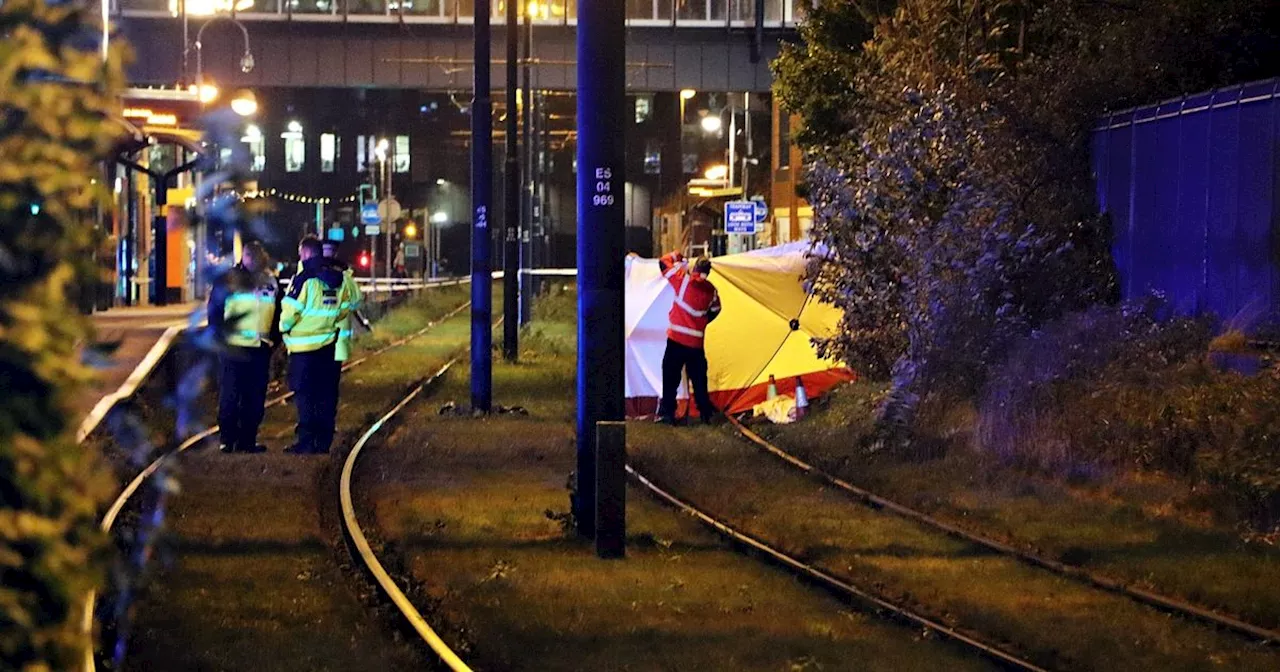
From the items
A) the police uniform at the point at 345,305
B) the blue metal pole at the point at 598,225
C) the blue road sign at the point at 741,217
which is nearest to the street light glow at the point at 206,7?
the blue road sign at the point at 741,217

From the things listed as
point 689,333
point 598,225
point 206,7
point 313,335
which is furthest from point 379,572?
point 206,7

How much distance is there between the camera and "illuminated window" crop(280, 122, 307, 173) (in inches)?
3378

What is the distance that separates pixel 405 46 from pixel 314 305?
21.9m

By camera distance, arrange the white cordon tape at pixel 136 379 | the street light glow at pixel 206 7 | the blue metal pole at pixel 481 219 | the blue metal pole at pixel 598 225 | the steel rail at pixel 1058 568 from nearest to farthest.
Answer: the steel rail at pixel 1058 568 < the blue metal pole at pixel 598 225 < the white cordon tape at pixel 136 379 < the blue metal pole at pixel 481 219 < the street light glow at pixel 206 7

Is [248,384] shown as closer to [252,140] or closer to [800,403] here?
[800,403]

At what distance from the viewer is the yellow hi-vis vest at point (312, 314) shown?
14.7m

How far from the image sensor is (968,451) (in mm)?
14609

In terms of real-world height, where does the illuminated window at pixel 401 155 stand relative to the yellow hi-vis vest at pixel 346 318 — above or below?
above

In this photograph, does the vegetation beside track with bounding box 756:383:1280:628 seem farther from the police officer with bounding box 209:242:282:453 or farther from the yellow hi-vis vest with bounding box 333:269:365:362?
the police officer with bounding box 209:242:282:453

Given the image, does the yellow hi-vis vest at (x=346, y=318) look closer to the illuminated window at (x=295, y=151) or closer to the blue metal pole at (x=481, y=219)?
the blue metal pole at (x=481, y=219)

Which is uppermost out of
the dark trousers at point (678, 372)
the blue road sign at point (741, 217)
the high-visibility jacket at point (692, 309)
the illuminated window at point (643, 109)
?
the illuminated window at point (643, 109)

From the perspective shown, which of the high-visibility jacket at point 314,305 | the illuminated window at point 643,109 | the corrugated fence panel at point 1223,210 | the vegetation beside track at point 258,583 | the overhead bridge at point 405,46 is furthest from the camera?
the illuminated window at point 643,109

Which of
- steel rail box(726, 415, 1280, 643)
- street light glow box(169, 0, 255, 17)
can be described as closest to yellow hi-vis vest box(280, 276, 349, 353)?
steel rail box(726, 415, 1280, 643)

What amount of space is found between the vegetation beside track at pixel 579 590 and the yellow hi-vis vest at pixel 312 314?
1145 millimetres
